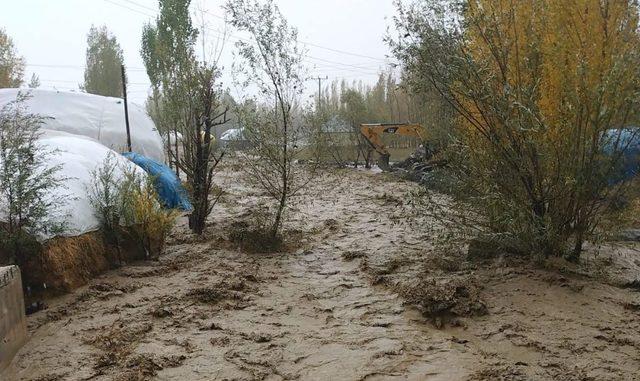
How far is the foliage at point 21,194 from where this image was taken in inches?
223

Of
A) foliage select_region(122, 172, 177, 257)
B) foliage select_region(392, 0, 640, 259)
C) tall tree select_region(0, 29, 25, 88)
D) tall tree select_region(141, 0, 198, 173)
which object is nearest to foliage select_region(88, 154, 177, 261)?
foliage select_region(122, 172, 177, 257)

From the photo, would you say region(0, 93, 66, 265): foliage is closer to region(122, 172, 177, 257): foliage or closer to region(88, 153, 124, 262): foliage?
region(88, 153, 124, 262): foliage

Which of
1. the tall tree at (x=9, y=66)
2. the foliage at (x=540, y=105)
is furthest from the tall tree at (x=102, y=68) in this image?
the foliage at (x=540, y=105)

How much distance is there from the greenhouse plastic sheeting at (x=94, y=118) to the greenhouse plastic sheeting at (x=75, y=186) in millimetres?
6159

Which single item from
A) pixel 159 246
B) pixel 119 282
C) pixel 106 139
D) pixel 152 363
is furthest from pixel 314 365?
pixel 106 139

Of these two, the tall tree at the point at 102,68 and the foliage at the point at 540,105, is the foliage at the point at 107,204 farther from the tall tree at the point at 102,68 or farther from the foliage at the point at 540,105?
the tall tree at the point at 102,68

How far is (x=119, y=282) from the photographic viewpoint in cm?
655

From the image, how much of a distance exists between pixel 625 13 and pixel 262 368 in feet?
17.6

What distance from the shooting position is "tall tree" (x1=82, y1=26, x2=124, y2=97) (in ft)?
125

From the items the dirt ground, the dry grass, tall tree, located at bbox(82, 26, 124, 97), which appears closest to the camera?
the dirt ground

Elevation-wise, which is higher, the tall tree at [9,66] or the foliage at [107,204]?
the tall tree at [9,66]

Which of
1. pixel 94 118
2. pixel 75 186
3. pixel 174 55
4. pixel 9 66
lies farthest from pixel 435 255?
pixel 9 66

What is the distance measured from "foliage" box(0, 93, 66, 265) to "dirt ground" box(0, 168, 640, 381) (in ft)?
2.47

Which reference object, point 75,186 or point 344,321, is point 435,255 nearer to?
point 344,321
